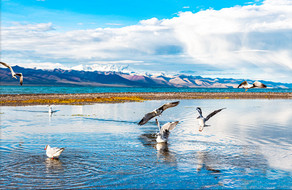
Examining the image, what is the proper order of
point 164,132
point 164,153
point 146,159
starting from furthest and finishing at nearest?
point 164,132, point 164,153, point 146,159

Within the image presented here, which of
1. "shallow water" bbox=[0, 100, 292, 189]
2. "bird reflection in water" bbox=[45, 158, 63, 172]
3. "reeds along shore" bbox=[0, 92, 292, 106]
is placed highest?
"reeds along shore" bbox=[0, 92, 292, 106]

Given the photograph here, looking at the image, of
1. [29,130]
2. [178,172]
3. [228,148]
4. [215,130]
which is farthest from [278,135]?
[29,130]

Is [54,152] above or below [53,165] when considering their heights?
above

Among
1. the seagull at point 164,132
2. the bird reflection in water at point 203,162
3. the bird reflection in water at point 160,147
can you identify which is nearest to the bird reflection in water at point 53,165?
the bird reflection in water at point 160,147

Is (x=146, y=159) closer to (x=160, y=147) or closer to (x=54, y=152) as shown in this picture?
(x=160, y=147)

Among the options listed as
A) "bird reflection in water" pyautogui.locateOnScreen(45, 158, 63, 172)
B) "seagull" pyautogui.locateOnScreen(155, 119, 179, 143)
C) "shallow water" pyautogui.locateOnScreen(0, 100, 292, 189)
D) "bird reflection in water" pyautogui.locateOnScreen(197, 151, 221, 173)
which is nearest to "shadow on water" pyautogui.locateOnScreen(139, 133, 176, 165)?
"shallow water" pyautogui.locateOnScreen(0, 100, 292, 189)

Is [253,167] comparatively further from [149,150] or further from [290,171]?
[149,150]

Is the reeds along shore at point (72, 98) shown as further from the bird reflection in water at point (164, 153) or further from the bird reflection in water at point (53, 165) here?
the bird reflection in water at point (53, 165)

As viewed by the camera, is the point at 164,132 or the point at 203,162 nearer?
the point at 203,162

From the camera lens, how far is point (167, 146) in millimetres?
20250

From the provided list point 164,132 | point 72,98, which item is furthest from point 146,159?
point 72,98

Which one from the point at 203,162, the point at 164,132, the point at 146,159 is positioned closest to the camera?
the point at 203,162

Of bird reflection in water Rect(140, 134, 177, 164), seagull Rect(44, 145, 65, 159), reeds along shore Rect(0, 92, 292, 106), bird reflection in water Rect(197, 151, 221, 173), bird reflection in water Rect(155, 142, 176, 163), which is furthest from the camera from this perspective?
reeds along shore Rect(0, 92, 292, 106)

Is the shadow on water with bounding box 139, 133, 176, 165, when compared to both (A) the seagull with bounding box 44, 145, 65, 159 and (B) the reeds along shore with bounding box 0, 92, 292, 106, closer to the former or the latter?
(A) the seagull with bounding box 44, 145, 65, 159
